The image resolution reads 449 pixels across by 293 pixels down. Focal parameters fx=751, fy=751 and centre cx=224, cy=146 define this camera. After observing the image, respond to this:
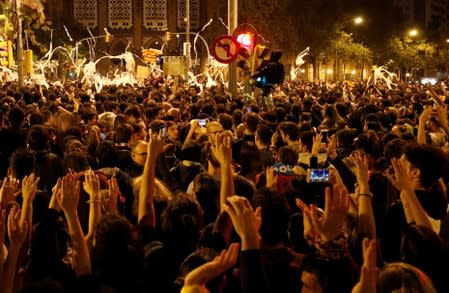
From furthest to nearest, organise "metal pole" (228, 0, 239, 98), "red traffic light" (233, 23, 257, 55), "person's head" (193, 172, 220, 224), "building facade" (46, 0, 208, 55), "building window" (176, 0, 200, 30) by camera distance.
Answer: "building facade" (46, 0, 208, 55) → "building window" (176, 0, 200, 30) → "metal pole" (228, 0, 239, 98) → "red traffic light" (233, 23, 257, 55) → "person's head" (193, 172, 220, 224)

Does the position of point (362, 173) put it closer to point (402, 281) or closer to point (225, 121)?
point (402, 281)

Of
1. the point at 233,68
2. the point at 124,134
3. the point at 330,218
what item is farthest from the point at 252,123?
the point at 233,68

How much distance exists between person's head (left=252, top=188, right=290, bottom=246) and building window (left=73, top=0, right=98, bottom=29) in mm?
65862

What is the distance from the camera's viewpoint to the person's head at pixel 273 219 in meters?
4.22

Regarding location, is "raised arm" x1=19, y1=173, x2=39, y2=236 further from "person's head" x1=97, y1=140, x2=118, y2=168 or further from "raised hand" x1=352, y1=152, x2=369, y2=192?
"person's head" x1=97, y1=140, x2=118, y2=168

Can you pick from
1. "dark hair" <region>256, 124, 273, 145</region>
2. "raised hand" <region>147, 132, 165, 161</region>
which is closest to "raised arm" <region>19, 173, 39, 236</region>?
"raised hand" <region>147, 132, 165, 161</region>

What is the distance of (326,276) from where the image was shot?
3.54m

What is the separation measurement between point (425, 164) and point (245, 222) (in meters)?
2.10

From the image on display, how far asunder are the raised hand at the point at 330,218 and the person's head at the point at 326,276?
0.20 meters

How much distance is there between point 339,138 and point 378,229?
272 centimetres

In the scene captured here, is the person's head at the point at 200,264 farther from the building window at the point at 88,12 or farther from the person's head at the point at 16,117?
the building window at the point at 88,12

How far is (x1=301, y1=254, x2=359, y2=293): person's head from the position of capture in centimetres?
352

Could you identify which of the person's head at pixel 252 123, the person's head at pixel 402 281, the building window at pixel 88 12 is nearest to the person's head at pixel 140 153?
the person's head at pixel 252 123

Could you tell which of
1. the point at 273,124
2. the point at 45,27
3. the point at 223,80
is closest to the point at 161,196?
the point at 273,124
